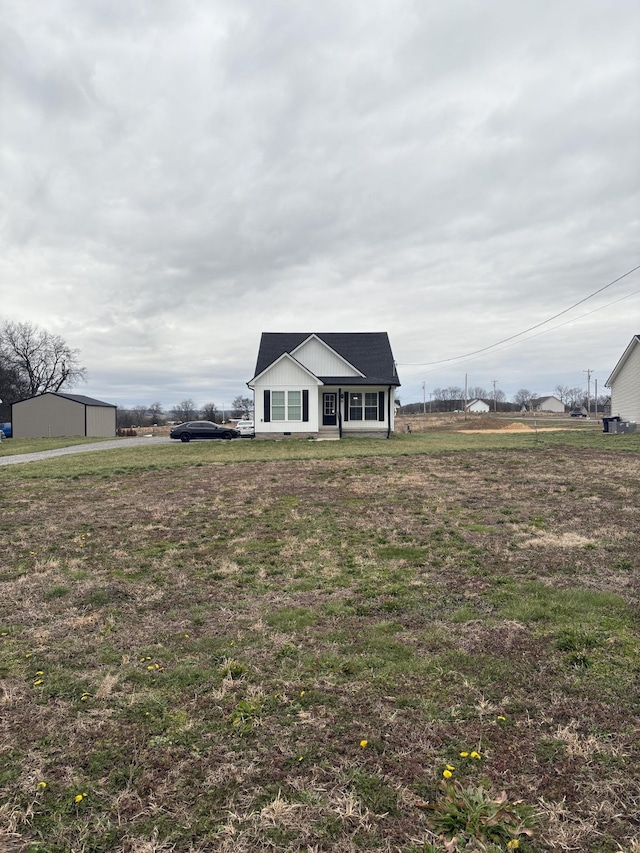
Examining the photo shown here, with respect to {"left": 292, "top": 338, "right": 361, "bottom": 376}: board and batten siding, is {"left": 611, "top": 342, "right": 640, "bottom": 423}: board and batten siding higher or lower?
lower

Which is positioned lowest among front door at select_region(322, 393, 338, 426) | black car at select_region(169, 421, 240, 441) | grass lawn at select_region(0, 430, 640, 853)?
grass lawn at select_region(0, 430, 640, 853)

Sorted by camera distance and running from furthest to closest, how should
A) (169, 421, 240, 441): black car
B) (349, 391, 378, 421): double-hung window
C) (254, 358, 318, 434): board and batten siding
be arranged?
(169, 421, 240, 441): black car → (349, 391, 378, 421): double-hung window → (254, 358, 318, 434): board and batten siding

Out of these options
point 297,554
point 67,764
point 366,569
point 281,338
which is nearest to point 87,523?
point 297,554

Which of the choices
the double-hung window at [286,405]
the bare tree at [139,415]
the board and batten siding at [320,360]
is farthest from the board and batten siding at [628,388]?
the bare tree at [139,415]

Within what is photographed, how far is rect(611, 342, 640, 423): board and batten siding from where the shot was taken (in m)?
28.7

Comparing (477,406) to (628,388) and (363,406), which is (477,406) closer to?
(628,388)

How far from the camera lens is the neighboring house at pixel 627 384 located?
94.2 ft

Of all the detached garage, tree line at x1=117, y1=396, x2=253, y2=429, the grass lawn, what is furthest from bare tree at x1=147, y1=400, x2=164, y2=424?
the grass lawn

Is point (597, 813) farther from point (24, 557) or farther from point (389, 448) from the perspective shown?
point (389, 448)

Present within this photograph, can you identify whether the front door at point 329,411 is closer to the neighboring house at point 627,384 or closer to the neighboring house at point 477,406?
the neighboring house at point 627,384

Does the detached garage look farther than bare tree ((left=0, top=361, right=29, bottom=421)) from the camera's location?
No

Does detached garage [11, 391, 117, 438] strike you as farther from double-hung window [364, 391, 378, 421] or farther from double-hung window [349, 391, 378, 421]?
double-hung window [364, 391, 378, 421]

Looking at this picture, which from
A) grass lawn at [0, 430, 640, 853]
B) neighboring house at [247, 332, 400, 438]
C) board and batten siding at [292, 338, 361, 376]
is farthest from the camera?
board and batten siding at [292, 338, 361, 376]

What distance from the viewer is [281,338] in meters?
29.1
